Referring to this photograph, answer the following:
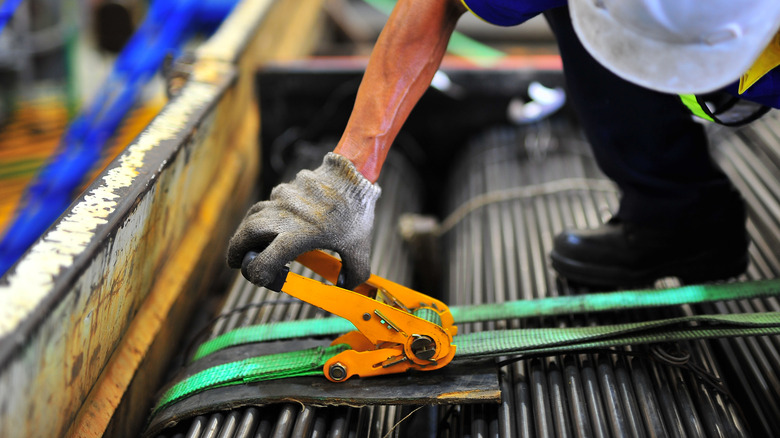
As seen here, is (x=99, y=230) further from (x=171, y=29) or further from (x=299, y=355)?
(x=171, y=29)

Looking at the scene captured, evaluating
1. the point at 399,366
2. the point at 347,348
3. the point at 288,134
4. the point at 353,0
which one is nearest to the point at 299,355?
the point at 347,348

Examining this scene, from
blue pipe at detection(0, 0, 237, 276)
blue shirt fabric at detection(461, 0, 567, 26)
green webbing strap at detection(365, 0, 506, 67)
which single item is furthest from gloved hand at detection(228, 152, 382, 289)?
green webbing strap at detection(365, 0, 506, 67)

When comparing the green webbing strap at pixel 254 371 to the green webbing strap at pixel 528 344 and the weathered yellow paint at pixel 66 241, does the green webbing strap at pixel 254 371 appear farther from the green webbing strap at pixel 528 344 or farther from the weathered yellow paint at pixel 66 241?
the weathered yellow paint at pixel 66 241

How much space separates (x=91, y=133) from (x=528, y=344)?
186 cm

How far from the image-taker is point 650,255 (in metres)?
1.79

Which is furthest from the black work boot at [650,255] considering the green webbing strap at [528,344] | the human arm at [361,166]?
the human arm at [361,166]

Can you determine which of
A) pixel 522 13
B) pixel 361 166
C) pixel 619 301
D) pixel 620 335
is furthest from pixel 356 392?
pixel 522 13

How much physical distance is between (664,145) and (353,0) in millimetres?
4263

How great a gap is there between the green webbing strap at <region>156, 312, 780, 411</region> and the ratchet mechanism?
0.06 m

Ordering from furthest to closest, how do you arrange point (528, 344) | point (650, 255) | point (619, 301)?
1. point (650, 255)
2. point (619, 301)
3. point (528, 344)

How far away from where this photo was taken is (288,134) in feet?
9.38

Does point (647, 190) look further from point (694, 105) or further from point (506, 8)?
point (506, 8)

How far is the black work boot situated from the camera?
1764mm

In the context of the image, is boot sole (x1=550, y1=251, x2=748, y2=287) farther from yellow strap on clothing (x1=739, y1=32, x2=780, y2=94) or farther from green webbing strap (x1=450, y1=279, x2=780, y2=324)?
yellow strap on clothing (x1=739, y1=32, x2=780, y2=94)
